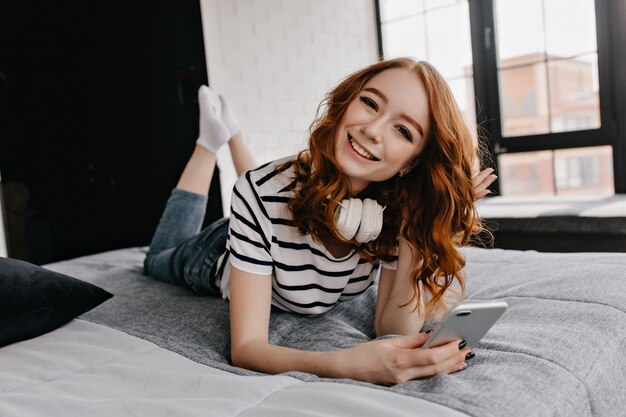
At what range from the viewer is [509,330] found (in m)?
1.04

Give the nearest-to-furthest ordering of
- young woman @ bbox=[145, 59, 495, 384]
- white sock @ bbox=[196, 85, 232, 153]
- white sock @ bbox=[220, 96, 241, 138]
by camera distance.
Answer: young woman @ bbox=[145, 59, 495, 384] → white sock @ bbox=[196, 85, 232, 153] → white sock @ bbox=[220, 96, 241, 138]

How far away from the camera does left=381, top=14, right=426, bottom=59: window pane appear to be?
387 cm

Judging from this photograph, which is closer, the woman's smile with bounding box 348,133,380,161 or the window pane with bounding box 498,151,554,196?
the woman's smile with bounding box 348,133,380,161

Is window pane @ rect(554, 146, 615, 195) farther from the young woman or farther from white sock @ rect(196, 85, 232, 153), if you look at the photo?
the young woman

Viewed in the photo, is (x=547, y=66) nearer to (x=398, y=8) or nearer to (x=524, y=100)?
(x=524, y=100)

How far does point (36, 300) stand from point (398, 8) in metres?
3.43

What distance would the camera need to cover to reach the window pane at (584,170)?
10.2 ft

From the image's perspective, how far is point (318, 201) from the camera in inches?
43.5

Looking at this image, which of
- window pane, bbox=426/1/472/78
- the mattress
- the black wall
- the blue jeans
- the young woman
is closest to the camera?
the mattress

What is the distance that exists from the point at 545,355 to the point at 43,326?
40.1 inches

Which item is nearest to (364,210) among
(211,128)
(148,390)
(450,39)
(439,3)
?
(148,390)

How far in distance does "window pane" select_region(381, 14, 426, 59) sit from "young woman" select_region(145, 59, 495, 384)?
2856 millimetres

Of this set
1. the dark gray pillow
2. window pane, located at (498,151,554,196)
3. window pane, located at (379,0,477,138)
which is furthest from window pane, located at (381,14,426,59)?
the dark gray pillow

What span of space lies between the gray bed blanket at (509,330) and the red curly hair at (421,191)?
18cm
